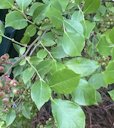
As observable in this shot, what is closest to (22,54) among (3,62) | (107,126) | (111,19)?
(3,62)

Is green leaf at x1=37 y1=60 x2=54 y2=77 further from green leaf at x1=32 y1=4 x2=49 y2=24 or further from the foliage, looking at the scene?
green leaf at x1=32 y1=4 x2=49 y2=24

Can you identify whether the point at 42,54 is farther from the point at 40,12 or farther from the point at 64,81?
the point at 64,81

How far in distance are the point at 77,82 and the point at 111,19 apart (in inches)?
26.0

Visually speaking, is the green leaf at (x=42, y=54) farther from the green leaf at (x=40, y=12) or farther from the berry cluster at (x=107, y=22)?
the berry cluster at (x=107, y=22)

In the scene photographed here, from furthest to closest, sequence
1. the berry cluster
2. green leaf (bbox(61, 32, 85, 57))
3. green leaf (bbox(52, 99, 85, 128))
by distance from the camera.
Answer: the berry cluster → green leaf (bbox(61, 32, 85, 57)) → green leaf (bbox(52, 99, 85, 128))

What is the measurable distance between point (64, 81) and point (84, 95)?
5cm

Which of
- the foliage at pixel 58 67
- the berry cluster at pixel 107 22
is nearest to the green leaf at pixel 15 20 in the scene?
the foliage at pixel 58 67

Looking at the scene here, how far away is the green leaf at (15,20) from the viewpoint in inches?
31.5

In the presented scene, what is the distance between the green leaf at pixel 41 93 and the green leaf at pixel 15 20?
20 centimetres

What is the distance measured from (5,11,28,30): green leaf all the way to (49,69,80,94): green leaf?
0.72 feet

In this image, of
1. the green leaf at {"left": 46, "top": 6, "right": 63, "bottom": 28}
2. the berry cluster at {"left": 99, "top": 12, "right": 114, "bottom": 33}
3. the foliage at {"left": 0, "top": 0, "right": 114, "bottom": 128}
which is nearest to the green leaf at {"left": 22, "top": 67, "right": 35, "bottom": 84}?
the foliage at {"left": 0, "top": 0, "right": 114, "bottom": 128}

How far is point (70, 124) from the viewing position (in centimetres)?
60

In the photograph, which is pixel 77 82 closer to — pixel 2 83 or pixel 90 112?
pixel 2 83

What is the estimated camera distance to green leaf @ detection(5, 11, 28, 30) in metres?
0.80
